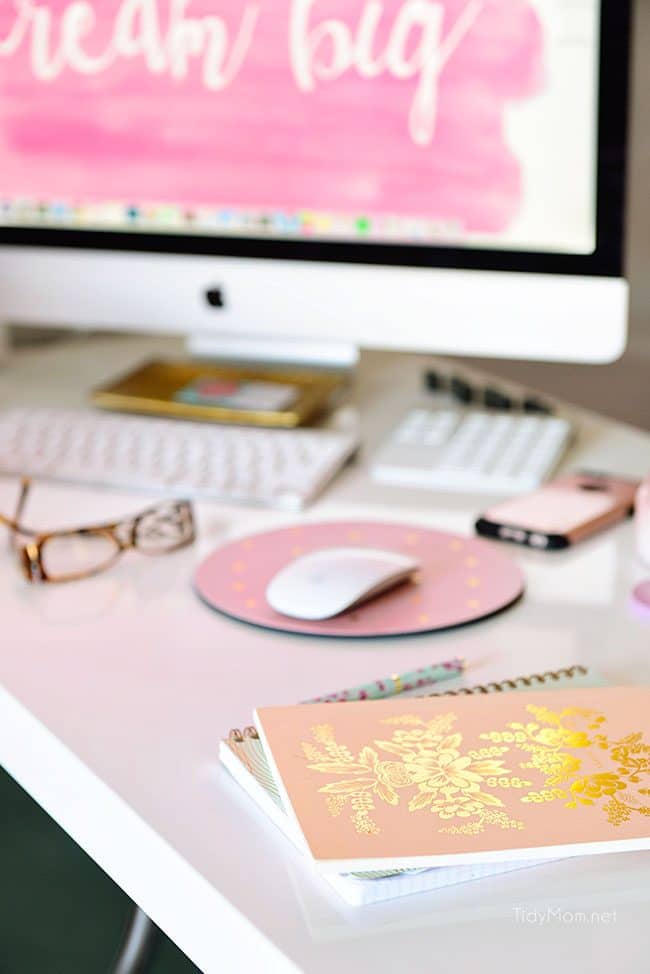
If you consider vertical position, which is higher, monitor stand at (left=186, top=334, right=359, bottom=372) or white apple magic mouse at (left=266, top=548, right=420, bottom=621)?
monitor stand at (left=186, top=334, right=359, bottom=372)

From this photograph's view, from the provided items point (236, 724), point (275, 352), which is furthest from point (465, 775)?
point (275, 352)

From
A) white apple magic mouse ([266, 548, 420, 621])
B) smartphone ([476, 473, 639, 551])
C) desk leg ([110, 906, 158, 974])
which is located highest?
white apple magic mouse ([266, 548, 420, 621])

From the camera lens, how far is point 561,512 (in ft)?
2.65

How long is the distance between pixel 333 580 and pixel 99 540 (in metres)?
0.19

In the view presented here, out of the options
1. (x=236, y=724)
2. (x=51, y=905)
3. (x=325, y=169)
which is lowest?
(x=51, y=905)

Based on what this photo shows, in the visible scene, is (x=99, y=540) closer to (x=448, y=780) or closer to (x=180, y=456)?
(x=180, y=456)

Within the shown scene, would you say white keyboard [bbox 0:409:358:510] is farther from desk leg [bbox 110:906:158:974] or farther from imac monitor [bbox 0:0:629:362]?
desk leg [bbox 110:906:158:974]

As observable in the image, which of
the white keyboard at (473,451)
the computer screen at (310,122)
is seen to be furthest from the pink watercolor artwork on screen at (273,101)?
the white keyboard at (473,451)

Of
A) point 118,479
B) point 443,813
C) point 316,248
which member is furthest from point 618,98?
point 443,813

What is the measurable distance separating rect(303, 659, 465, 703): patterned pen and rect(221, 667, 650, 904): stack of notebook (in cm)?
2

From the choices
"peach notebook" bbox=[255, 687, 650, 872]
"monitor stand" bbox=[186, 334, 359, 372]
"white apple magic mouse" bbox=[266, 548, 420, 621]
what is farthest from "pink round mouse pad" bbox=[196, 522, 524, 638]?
"monitor stand" bbox=[186, 334, 359, 372]

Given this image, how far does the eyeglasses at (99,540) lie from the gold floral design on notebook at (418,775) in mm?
271

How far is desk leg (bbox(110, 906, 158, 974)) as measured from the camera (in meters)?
1.01

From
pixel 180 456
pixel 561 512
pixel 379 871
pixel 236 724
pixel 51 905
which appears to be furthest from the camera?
pixel 51 905
